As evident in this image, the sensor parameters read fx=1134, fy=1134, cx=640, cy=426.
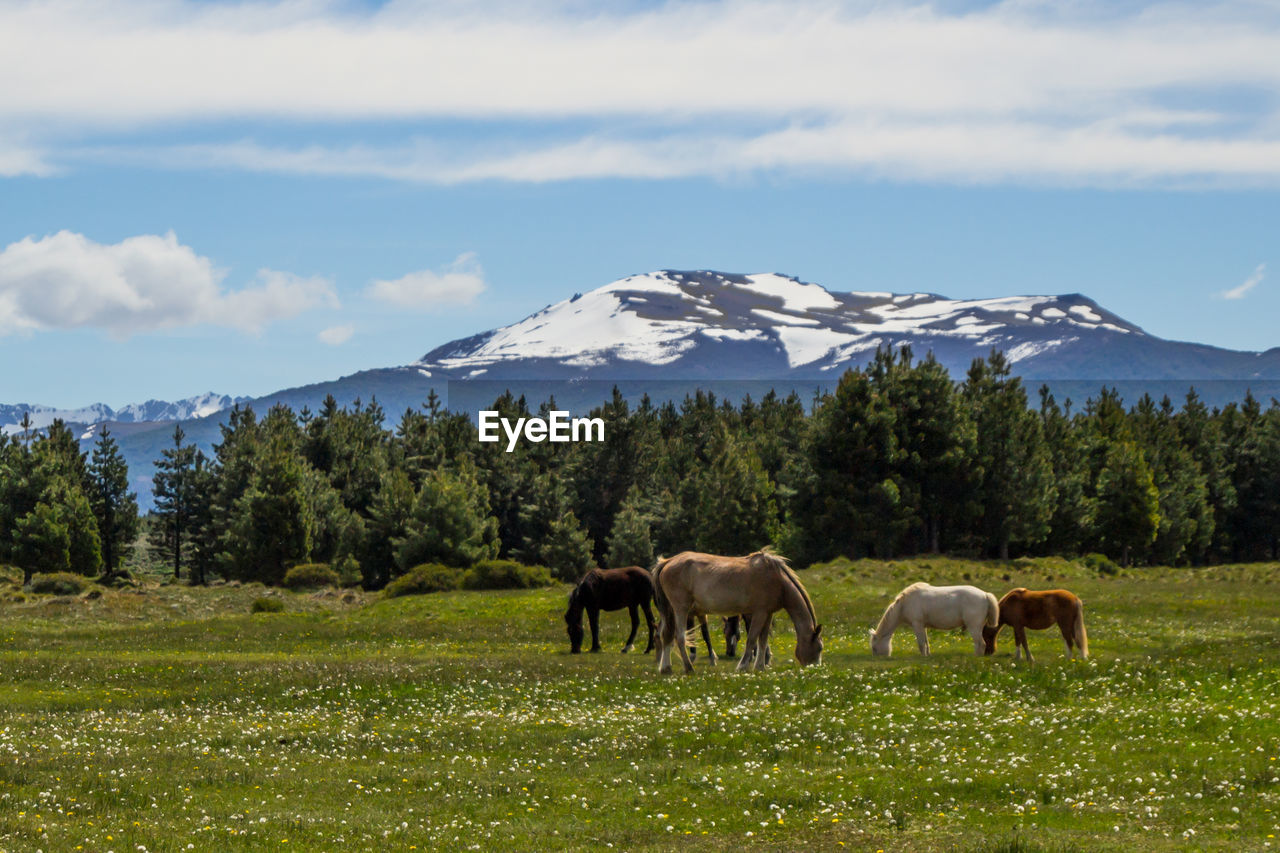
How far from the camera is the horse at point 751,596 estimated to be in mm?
28547

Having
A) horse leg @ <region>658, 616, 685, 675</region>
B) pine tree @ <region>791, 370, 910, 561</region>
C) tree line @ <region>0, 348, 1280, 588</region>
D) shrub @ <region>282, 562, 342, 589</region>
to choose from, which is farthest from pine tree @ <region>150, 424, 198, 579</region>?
horse leg @ <region>658, 616, 685, 675</region>

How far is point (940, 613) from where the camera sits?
31.2 m

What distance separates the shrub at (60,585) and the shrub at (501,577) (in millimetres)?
31847

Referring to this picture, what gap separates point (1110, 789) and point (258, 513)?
99.5 m

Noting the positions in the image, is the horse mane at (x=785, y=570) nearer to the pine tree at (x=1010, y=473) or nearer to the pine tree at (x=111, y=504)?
the pine tree at (x=1010, y=473)

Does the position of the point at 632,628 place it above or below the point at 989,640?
below

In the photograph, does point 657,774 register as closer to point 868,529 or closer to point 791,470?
point 868,529

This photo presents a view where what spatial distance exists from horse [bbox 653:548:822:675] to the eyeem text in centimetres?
10227

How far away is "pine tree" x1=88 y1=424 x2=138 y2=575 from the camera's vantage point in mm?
130000

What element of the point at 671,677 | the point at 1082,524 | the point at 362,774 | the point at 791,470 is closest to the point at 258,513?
the point at 791,470

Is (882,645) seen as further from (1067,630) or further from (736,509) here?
(736,509)

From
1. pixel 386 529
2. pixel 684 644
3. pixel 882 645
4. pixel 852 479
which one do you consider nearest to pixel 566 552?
pixel 386 529

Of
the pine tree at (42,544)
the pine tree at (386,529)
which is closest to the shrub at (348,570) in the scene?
the pine tree at (386,529)

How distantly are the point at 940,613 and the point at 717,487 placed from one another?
276 ft
